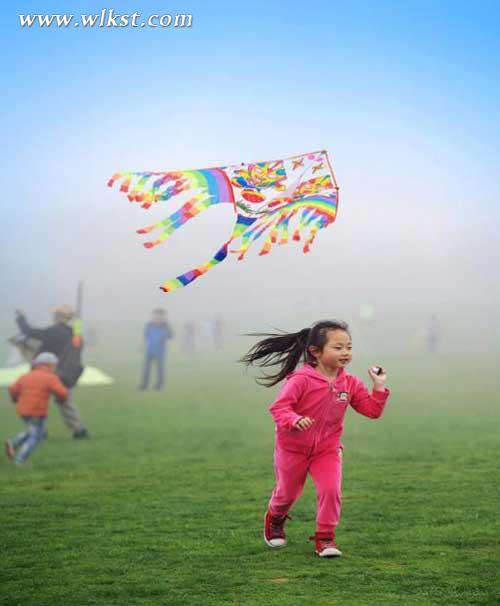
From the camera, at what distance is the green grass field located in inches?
222

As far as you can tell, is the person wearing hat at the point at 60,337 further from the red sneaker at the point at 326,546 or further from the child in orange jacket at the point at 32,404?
the red sneaker at the point at 326,546

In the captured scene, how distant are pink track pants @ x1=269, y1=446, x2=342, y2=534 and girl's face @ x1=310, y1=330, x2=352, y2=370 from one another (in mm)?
520

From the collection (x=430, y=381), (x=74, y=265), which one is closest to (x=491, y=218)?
(x=74, y=265)

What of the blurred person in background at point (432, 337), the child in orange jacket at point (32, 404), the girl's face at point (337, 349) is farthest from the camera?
the blurred person in background at point (432, 337)

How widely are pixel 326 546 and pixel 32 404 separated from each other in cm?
619

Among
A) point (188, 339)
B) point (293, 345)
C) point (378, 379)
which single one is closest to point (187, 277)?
point (293, 345)

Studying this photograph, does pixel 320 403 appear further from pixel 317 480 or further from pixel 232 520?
pixel 232 520

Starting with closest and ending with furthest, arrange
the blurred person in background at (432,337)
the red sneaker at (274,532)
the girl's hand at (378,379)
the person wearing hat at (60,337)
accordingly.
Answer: the girl's hand at (378,379) < the red sneaker at (274,532) < the person wearing hat at (60,337) < the blurred person in background at (432,337)

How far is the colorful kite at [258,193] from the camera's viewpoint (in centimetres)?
680

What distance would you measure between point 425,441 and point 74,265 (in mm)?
25276

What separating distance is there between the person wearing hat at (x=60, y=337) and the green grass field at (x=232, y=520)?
0.30 meters

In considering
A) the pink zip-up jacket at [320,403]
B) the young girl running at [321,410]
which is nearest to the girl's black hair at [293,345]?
the young girl running at [321,410]

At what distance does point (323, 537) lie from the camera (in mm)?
6328

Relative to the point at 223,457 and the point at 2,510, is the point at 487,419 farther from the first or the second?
the point at 2,510
